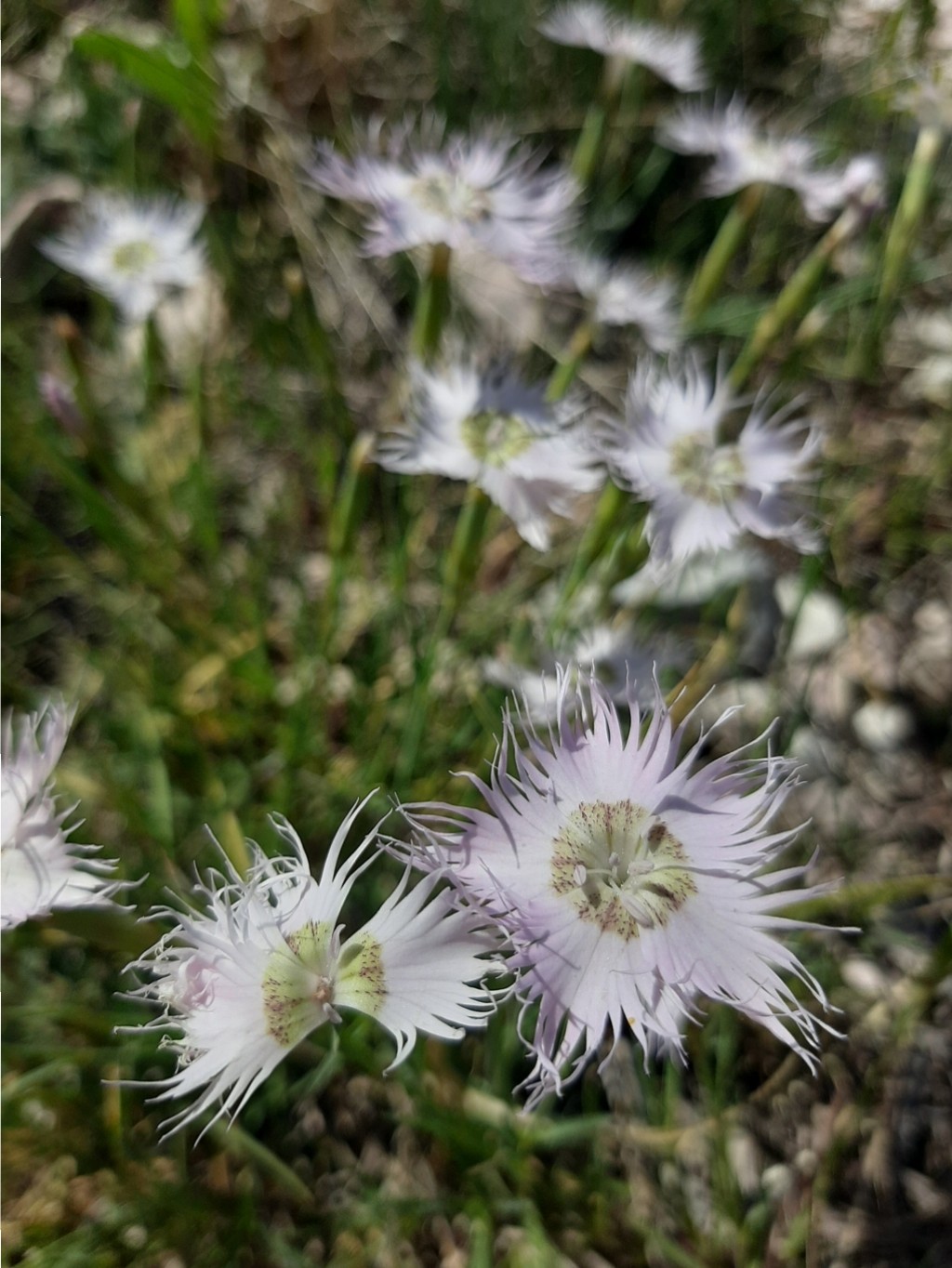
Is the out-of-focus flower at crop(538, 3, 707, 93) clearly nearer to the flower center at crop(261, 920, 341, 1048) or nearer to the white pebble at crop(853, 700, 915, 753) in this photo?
the white pebble at crop(853, 700, 915, 753)

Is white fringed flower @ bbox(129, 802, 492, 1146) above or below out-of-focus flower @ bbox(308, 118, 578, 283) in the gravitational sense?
below

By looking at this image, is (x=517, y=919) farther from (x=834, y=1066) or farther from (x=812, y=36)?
(x=812, y=36)

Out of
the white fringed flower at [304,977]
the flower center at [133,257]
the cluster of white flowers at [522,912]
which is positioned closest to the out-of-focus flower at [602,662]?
the cluster of white flowers at [522,912]

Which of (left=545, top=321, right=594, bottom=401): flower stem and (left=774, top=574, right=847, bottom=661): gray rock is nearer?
(left=545, top=321, right=594, bottom=401): flower stem

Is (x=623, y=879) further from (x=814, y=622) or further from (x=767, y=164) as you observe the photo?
(x=767, y=164)

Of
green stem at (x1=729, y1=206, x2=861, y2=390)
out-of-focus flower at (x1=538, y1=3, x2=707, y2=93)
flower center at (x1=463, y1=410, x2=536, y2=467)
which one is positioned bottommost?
flower center at (x1=463, y1=410, x2=536, y2=467)

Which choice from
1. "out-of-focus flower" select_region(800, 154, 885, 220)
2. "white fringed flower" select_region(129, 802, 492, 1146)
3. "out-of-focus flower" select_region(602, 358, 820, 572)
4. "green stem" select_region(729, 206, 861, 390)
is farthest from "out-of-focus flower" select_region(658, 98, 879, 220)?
"white fringed flower" select_region(129, 802, 492, 1146)

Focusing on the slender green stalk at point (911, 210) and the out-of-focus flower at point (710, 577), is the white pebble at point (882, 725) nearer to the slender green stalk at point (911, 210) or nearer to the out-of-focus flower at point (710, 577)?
the out-of-focus flower at point (710, 577)

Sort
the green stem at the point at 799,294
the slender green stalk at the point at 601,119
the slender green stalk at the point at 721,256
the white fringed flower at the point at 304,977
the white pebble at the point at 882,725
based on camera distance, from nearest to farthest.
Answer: the white fringed flower at the point at 304,977, the green stem at the point at 799,294, the slender green stalk at the point at 721,256, the slender green stalk at the point at 601,119, the white pebble at the point at 882,725
